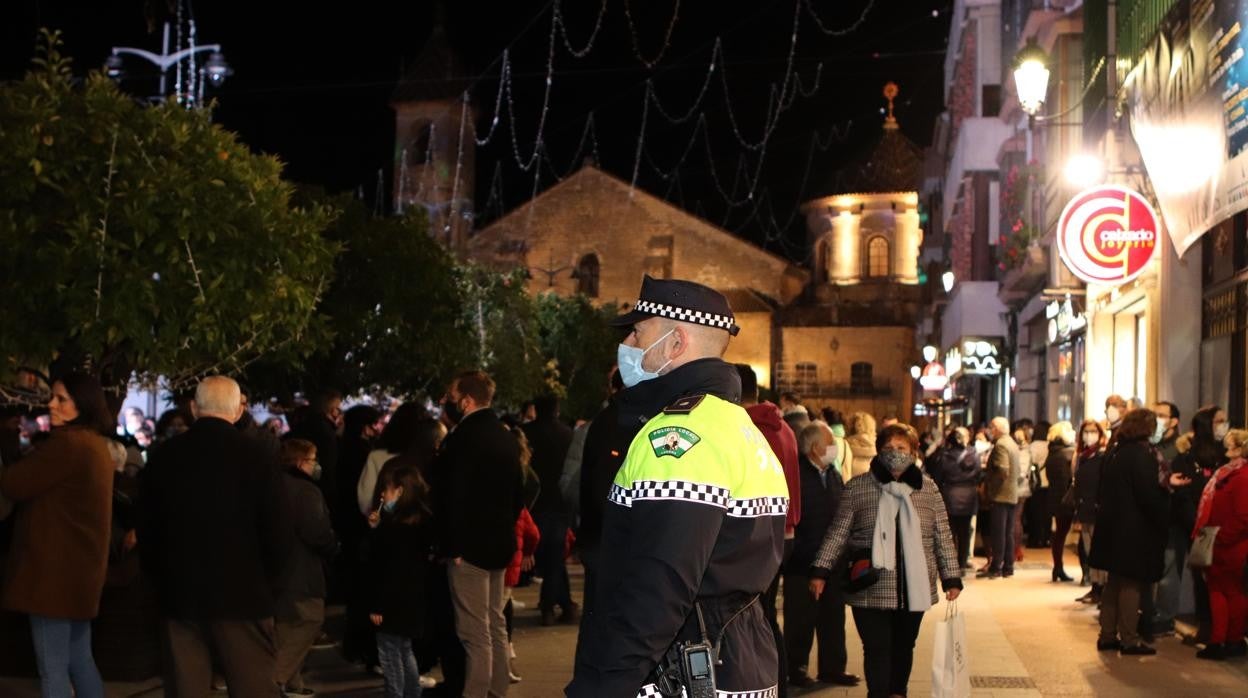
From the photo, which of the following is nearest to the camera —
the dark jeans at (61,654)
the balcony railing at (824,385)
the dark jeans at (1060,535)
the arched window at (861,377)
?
the dark jeans at (61,654)

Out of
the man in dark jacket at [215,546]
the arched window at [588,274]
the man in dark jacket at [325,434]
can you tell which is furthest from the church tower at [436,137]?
the man in dark jacket at [215,546]

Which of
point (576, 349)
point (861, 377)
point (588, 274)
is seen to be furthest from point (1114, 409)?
point (861, 377)

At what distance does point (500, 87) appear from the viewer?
130ft

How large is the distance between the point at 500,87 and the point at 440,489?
31.5 metres

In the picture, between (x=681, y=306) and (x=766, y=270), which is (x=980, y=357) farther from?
(x=681, y=306)

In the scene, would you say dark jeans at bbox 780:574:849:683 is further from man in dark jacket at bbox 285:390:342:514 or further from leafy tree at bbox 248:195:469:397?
leafy tree at bbox 248:195:469:397

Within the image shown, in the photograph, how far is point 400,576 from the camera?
353 inches

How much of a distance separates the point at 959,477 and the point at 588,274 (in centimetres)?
4786

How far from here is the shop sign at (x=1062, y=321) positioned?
75.5 feet

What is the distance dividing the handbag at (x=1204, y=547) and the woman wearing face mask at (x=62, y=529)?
785 cm

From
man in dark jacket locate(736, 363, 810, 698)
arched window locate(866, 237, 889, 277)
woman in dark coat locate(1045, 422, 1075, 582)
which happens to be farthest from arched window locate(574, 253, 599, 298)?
man in dark jacket locate(736, 363, 810, 698)

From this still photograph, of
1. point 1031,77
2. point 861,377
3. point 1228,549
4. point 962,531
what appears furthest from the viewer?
point 861,377

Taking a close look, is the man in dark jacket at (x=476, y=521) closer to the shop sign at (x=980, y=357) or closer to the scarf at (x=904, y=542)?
the scarf at (x=904, y=542)

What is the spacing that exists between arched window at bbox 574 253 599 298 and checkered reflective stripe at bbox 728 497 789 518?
61.2m
